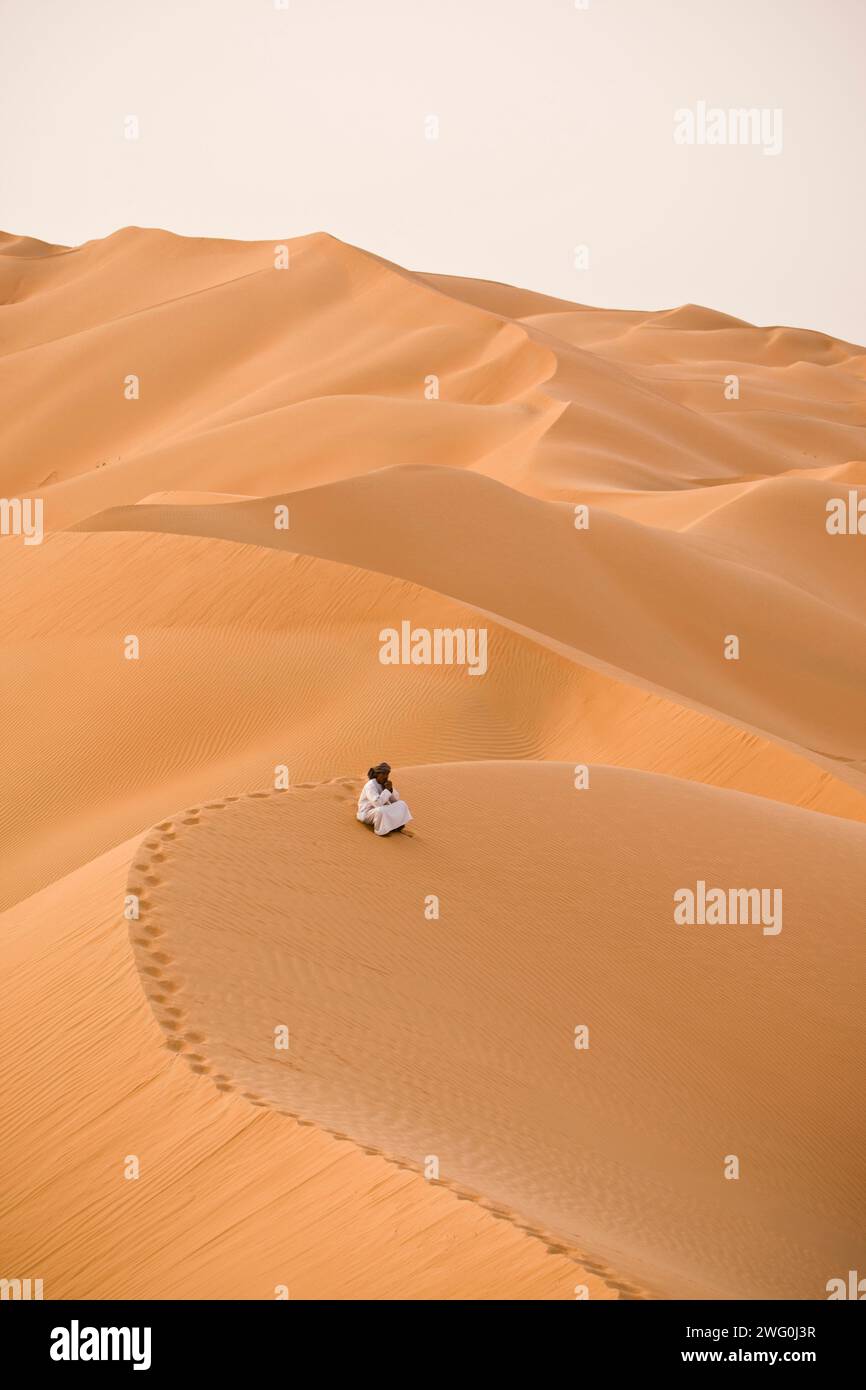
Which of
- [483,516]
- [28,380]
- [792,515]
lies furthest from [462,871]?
[28,380]

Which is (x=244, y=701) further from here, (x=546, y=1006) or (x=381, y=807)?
(x=546, y=1006)

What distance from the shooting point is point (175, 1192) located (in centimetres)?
707

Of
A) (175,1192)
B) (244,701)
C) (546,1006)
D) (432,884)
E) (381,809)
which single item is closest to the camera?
(175,1192)

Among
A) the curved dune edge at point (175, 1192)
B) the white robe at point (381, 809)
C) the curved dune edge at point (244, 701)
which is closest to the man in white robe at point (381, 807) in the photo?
the white robe at point (381, 809)

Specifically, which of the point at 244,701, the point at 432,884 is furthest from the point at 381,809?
the point at 244,701

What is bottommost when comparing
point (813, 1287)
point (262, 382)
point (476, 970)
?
point (813, 1287)

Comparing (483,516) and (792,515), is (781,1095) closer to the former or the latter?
(483,516)

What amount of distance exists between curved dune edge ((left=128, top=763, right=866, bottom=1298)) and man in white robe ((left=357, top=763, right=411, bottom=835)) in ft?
0.45

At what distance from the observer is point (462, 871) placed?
10.8 m

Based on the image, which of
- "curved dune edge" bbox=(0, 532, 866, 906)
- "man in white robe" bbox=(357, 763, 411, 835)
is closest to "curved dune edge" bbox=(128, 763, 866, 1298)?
"man in white robe" bbox=(357, 763, 411, 835)

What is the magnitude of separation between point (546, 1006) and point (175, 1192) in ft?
10.5

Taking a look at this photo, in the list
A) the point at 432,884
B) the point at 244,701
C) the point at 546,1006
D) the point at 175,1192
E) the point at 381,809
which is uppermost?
the point at 244,701

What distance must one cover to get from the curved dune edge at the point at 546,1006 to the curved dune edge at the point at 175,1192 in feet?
0.59
